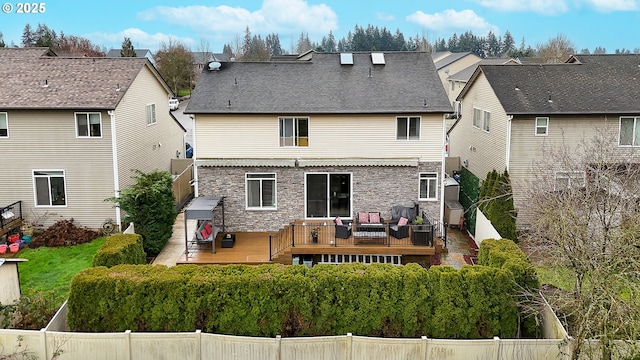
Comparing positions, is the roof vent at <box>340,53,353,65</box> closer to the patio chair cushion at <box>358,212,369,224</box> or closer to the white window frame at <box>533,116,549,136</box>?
the patio chair cushion at <box>358,212,369,224</box>

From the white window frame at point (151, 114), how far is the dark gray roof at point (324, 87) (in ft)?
16.1

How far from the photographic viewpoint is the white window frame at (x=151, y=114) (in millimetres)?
27406

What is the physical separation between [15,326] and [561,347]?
14.4 meters

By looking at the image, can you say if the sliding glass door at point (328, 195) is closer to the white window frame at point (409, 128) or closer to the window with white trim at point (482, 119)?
the white window frame at point (409, 128)

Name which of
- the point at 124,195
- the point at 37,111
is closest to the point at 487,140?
the point at 124,195

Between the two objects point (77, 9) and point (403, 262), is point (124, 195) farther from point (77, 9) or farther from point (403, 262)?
point (77, 9)

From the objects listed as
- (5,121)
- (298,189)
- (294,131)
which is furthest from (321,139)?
(5,121)

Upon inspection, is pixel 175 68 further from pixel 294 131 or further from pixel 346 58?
pixel 294 131

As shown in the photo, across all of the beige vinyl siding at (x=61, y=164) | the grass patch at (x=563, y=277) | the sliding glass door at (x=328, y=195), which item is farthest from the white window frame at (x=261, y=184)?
the grass patch at (x=563, y=277)

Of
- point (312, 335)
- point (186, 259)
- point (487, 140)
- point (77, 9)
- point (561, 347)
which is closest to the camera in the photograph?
point (561, 347)

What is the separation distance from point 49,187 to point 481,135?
70.3 feet

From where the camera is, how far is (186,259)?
1997 centimetres

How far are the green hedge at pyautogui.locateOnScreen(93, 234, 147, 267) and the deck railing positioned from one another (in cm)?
456

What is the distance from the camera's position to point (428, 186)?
22766mm
